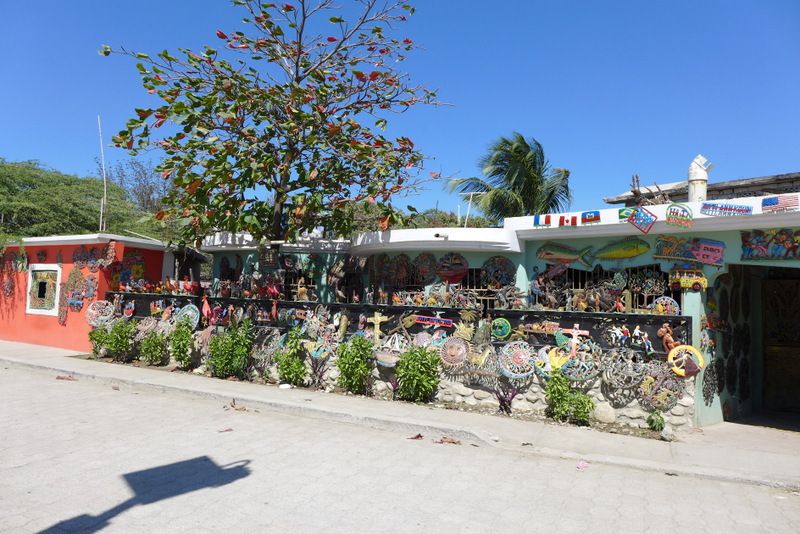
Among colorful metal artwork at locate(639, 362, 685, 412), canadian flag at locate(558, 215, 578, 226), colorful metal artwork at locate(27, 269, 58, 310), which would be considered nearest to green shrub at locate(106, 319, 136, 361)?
colorful metal artwork at locate(27, 269, 58, 310)

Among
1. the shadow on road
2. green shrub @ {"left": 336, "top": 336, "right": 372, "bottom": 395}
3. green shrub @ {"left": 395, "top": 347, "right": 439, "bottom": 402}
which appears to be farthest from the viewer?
green shrub @ {"left": 336, "top": 336, "right": 372, "bottom": 395}

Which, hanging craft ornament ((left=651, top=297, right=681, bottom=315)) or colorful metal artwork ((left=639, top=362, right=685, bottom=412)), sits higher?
hanging craft ornament ((left=651, top=297, right=681, bottom=315))

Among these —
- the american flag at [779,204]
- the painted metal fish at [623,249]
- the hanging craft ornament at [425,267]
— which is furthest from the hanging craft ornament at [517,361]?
the american flag at [779,204]

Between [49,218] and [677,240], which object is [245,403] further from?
[49,218]

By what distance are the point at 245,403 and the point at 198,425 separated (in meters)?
1.47

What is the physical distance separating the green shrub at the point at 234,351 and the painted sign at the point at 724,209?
27.0 feet

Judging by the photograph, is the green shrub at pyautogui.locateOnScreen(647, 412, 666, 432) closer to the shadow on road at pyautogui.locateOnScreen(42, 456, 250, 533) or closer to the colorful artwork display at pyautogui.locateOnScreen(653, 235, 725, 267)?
the colorful artwork display at pyautogui.locateOnScreen(653, 235, 725, 267)

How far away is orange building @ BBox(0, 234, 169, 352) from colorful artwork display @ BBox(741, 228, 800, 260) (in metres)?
13.8

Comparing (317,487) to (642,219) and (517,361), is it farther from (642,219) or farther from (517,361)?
(642,219)

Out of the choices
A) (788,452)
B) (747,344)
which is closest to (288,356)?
(788,452)

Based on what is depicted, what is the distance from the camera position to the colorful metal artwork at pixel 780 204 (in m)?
6.90

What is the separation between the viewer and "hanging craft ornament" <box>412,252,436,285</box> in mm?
11023

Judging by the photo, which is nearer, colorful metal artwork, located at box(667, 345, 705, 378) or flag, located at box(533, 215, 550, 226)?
colorful metal artwork, located at box(667, 345, 705, 378)

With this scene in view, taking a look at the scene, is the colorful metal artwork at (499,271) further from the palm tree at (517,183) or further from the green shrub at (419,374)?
the palm tree at (517,183)
